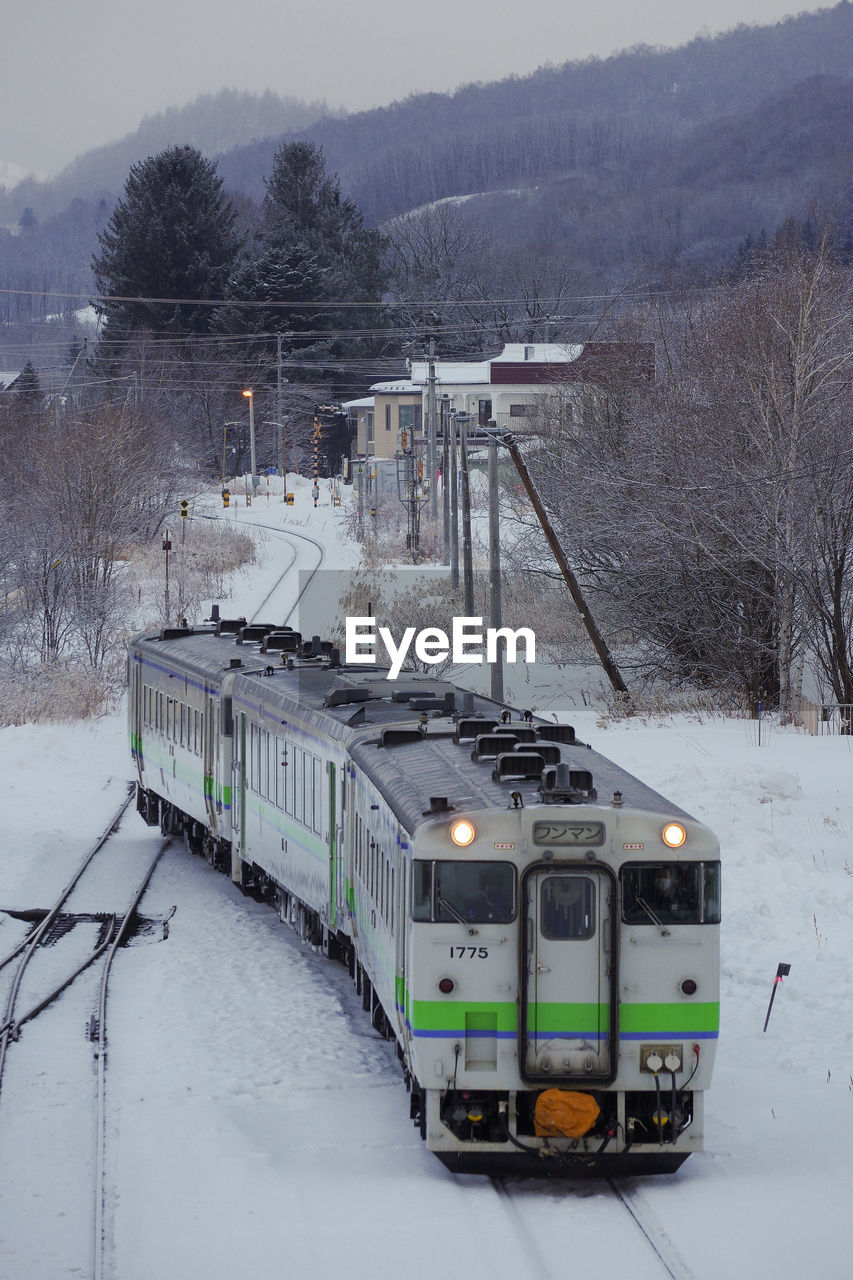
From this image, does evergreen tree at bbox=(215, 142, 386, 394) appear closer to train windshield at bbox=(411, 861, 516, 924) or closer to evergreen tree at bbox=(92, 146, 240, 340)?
evergreen tree at bbox=(92, 146, 240, 340)

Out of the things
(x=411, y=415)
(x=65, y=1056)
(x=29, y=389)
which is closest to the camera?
(x=65, y=1056)

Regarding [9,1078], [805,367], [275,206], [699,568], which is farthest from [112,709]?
[275,206]

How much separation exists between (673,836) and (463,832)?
3.91 ft

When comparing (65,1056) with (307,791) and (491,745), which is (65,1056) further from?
(491,745)

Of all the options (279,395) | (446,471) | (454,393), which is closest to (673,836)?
(446,471)

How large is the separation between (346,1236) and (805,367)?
23943mm

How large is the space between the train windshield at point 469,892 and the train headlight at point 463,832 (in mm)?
122

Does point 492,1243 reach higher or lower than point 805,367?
lower

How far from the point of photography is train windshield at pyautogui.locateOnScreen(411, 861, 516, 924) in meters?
8.88

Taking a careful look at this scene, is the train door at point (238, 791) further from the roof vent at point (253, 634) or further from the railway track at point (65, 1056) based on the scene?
the roof vent at point (253, 634)

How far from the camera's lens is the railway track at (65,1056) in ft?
27.9

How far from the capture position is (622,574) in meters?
34.6

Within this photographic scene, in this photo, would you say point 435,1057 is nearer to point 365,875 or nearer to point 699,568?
point 365,875
